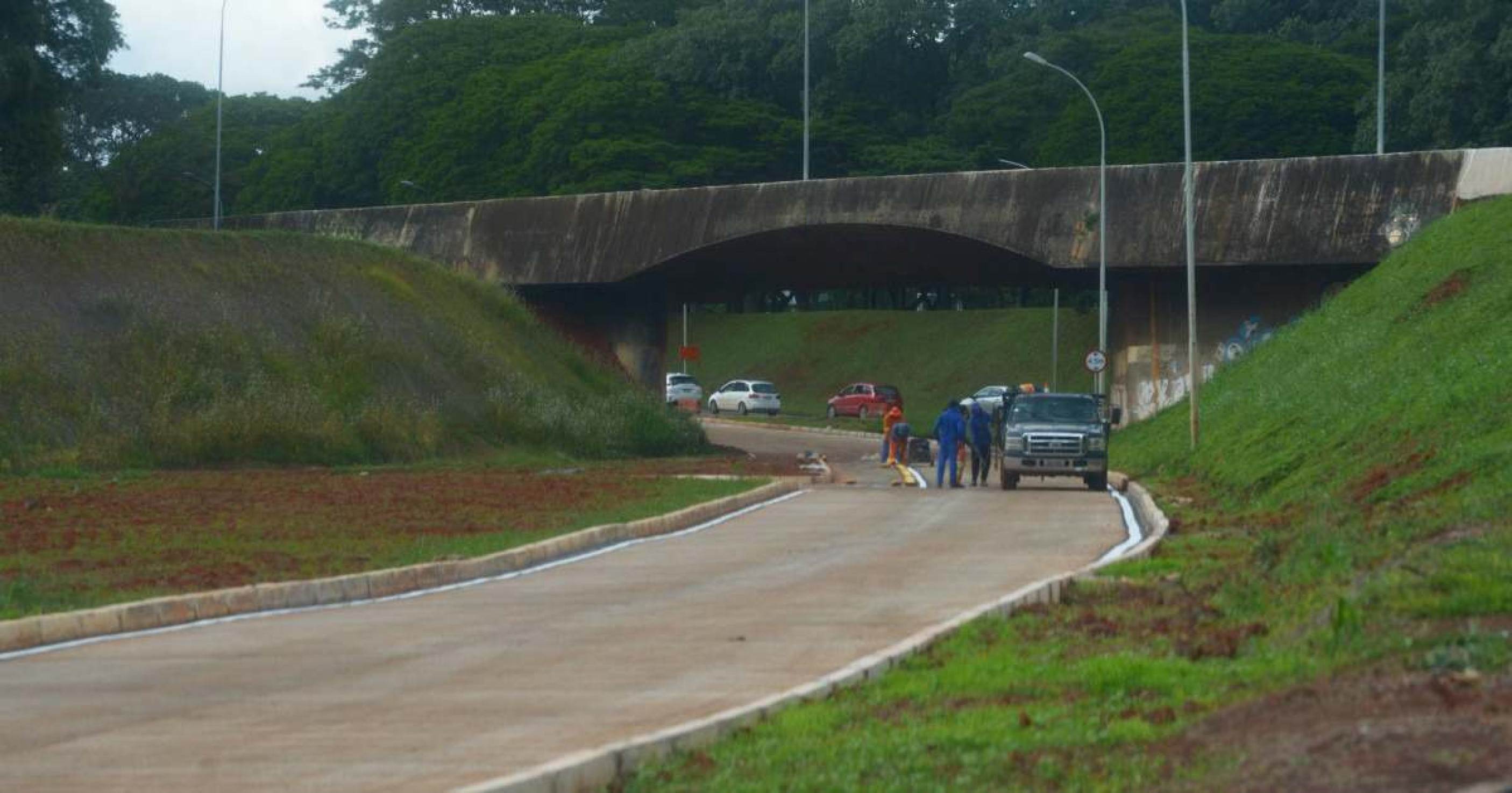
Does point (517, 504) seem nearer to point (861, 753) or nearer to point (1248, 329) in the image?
point (861, 753)

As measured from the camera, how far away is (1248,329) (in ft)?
159

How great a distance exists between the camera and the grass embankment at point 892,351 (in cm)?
8331

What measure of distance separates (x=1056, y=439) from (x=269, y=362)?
59.3 ft

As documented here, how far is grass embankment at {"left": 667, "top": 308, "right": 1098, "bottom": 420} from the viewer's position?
83.3 m

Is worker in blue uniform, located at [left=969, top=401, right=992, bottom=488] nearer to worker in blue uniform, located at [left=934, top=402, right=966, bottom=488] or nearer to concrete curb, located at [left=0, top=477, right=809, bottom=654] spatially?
worker in blue uniform, located at [left=934, top=402, right=966, bottom=488]

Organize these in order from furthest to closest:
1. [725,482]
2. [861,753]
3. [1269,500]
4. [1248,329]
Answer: [1248,329] < [725,482] < [1269,500] < [861,753]

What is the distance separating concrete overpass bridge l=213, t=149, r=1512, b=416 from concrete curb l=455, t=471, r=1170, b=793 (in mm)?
31036

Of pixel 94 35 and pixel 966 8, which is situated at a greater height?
pixel 966 8

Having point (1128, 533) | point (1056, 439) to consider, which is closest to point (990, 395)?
point (1056, 439)

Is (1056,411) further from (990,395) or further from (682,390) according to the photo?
(682,390)

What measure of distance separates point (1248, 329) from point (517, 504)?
997 inches

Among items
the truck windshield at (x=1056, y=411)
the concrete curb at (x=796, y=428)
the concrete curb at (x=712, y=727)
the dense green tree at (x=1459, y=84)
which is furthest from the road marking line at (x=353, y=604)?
the dense green tree at (x=1459, y=84)

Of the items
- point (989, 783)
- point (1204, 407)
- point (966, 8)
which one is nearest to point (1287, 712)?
point (989, 783)

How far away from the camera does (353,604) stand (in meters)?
17.5
